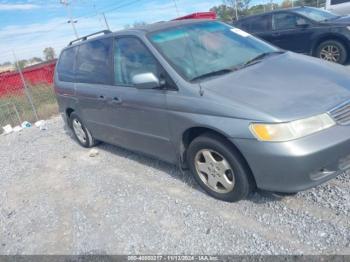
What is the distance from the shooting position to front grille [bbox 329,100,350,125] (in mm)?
2994

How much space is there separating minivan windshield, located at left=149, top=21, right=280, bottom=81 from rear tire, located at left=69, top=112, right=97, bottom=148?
2.53 m

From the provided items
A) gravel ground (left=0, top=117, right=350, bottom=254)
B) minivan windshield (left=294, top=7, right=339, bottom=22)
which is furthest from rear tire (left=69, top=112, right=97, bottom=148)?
minivan windshield (left=294, top=7, right=339, bottom=22)

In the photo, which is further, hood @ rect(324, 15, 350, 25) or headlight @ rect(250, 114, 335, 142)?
hood @ rect(324, 15, 350, 25)

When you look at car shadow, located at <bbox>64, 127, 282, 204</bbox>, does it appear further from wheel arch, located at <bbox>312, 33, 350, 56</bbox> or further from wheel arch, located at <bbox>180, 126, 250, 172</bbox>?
wheel arch, located at <bbox>312, 33, 350, 56</bbox>

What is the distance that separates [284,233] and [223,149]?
894mm

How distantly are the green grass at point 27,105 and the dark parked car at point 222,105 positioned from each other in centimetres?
567

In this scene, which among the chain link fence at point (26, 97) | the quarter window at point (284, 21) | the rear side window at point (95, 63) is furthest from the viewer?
the chain link fence at point (26, 97)

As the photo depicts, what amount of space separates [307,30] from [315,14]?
25.0 inches

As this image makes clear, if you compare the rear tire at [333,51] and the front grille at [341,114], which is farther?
the rear tire at [333,51]

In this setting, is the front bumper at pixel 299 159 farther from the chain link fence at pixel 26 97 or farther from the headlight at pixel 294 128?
the chain link fence at pixel 26 97

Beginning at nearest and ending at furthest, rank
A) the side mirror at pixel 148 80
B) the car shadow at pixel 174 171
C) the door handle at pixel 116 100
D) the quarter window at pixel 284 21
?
the car shadow at pixel 174 171 < the side mirror at pixel 148 80 < the door handle at pixel 116 100 < the quarter window at pixel 284 21

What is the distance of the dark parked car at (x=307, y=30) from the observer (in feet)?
27.9

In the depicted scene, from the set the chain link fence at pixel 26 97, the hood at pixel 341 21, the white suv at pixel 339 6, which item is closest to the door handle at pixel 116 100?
the chain link fence at pixel 26 97

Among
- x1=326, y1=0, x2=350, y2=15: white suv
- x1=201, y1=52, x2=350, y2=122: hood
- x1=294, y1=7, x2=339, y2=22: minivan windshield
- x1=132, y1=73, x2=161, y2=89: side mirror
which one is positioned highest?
x1=132, y1=73, x2=161, y2=89: side mirror
